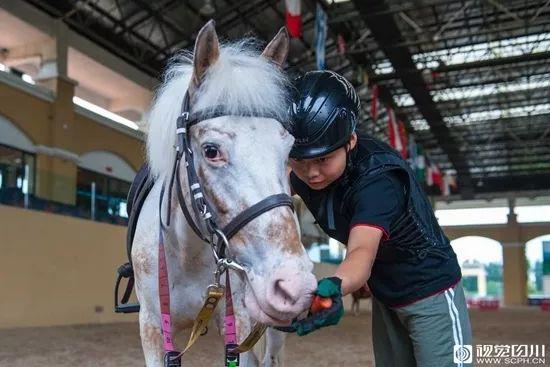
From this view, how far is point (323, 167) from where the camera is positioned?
1698 millimetres

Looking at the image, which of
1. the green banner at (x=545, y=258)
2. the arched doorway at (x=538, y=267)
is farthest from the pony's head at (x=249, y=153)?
the arched doorway at (x=538, y=267)

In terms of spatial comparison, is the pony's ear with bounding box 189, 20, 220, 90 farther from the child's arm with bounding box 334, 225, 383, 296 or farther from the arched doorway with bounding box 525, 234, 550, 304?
the arched doorway with bounding box 525, 234, 550, 304

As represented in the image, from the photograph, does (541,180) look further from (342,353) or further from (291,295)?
(291,295)

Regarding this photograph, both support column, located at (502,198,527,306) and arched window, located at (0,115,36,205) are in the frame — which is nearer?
arched window, located at (0,115,36,205)

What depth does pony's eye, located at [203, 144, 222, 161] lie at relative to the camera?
1.54 metres

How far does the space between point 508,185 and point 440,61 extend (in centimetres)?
1821

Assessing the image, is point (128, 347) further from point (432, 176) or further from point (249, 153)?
point (432, 176)

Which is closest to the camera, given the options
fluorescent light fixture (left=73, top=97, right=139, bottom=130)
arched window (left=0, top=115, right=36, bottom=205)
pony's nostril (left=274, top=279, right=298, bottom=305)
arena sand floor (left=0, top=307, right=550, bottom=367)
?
pony's nostril (left=274, top=279, right=298, bottom=305)

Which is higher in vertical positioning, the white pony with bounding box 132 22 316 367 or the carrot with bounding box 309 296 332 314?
the white pony with bounding box 132 22 316 367

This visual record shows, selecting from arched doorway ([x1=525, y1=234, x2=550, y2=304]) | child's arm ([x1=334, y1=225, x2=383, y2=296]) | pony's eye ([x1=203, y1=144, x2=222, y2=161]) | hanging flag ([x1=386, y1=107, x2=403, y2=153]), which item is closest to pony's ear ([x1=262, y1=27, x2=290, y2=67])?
pony's eye ([x1=203, y1=144, x2=222, y2=161])

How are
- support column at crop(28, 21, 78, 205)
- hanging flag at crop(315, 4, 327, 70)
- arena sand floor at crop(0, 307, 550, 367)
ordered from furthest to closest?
1. support column at crop(28, 21, 78, 205)
2. hanging flag at crop(315, 4, 327, 70)
3. arena sand floor at crop(0, 307, 550, 367)

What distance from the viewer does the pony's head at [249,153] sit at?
1323mm

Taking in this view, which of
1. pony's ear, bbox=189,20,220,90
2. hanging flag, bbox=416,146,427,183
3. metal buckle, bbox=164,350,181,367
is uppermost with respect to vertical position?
hanging flag, bbox=416,146,427,183

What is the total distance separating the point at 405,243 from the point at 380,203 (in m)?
0.24
